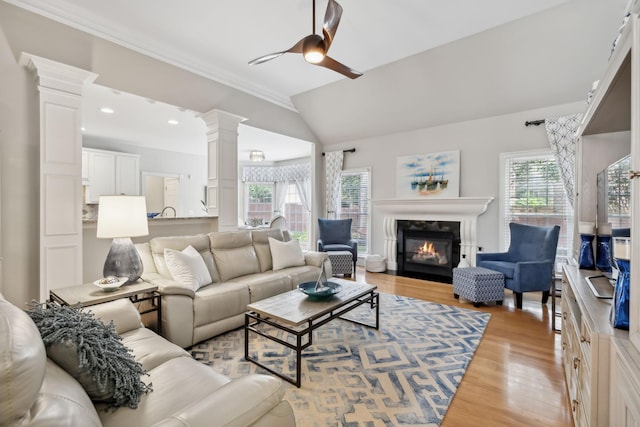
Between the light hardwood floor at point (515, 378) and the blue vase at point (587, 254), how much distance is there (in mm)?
759

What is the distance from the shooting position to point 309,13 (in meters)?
3.04

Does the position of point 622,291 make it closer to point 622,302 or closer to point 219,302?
point 622,302

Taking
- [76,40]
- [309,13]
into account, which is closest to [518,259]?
[309,13]

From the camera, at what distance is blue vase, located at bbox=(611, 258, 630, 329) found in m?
1.24

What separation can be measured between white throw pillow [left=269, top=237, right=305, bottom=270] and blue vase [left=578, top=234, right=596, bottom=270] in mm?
2833

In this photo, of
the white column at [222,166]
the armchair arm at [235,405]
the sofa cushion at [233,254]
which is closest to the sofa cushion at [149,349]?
the armchair arm at [235,405]

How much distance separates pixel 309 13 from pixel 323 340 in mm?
3234

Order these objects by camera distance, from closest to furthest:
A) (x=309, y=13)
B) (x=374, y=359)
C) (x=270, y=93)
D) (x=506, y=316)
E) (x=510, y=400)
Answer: (x=510, y=400) → (x=374, y=359) → (x=309, y=13) → (x=506, y=316) → (x=270, y=93)

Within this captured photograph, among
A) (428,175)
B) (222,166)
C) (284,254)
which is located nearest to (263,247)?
(284,254)

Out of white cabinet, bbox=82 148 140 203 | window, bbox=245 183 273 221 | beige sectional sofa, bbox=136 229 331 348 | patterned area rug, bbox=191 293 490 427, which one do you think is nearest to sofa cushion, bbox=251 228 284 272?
beige sectional sofa, bbox=136 229 331 348

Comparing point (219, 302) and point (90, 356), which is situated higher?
point (90, 356)

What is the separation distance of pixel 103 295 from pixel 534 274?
4305 mm

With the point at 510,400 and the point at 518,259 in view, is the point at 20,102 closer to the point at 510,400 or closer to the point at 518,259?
the point at 510,400

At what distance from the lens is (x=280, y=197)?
27.8 feet
